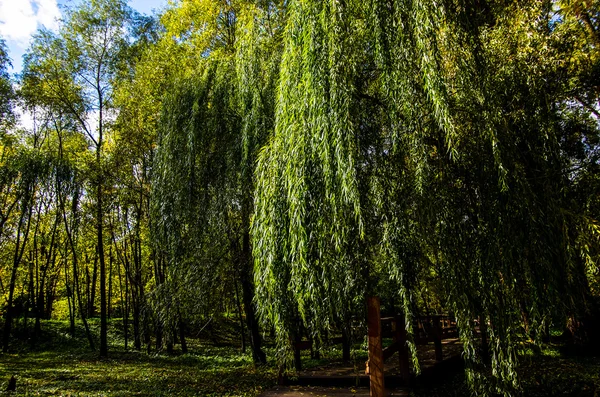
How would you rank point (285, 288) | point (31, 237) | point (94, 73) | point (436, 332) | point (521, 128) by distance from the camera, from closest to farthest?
point (285, 288), point (521, 128), point (436, 332), point (94, 73), point (31, 237)

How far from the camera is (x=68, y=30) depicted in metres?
12.7

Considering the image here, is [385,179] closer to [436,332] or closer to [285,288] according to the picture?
[285,288]

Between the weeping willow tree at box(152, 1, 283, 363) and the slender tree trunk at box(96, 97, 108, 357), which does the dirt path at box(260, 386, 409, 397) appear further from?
the slender tree trunk at box(96, 97, 108, 357)

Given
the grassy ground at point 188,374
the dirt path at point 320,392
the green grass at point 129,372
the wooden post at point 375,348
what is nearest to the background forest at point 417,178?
the wooden post at point 375,348

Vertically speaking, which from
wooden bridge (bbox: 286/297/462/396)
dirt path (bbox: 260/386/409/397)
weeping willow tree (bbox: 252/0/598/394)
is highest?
weeping willow tree (bbox: 252/0/598/394)

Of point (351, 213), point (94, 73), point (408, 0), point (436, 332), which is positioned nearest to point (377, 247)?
point (351, 213)

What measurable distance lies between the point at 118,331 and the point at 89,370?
9249 mm

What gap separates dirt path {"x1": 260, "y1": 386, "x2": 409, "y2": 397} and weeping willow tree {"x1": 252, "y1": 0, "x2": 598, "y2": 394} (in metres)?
2.14

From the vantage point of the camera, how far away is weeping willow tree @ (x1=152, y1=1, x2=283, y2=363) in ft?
21.0

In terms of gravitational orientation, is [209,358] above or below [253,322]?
below

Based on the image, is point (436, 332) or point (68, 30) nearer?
point (436, 332)

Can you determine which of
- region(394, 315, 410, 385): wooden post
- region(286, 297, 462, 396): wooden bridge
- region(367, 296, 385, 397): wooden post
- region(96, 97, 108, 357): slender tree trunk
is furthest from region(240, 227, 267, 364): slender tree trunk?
region(96, 97, 108, 357): slender tree trunk

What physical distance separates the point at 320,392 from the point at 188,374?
525cm

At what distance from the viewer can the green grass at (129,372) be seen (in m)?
7.21
